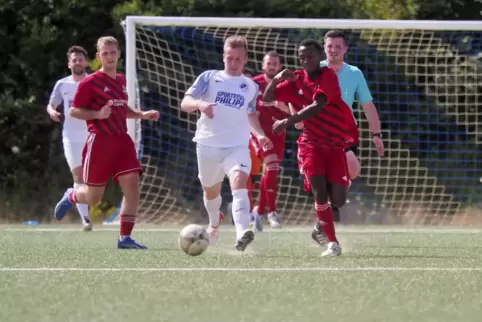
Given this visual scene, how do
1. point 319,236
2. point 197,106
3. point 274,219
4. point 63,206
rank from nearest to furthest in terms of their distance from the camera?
point 197,106 < point 319,236 < point 63,206 < point 274,219

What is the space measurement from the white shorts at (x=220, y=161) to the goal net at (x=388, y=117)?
5.51 m

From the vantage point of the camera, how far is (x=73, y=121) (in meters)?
12.9

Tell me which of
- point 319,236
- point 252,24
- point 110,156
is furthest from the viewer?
point 252,24

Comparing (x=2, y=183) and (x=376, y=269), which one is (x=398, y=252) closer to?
(x=376, y=269)

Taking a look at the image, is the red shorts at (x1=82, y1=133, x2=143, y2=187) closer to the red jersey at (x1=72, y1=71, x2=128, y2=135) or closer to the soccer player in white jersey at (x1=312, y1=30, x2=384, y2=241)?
the red jersey at (x1=72, y1=71, x2=128, y2=135)

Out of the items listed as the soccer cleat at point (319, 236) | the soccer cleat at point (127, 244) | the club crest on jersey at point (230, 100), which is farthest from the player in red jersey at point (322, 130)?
the soccer cleat at point (127, 244)

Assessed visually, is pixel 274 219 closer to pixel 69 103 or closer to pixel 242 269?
pixel 69 103

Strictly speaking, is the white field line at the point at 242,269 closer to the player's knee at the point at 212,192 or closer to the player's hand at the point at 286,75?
the player's hand at the point at 286,75

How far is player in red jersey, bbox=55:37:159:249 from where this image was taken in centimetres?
949

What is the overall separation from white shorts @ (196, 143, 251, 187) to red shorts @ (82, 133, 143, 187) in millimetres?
529

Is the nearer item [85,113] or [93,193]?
[85,113]

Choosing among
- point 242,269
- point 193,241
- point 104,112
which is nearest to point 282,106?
point 104,112

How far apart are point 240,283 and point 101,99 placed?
327cm

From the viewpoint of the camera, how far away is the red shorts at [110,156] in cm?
955
